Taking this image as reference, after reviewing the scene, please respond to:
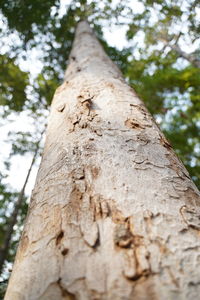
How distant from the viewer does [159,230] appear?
2.18 feet

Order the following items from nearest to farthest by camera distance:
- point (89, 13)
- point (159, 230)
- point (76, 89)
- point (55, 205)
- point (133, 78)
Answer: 1. point (159, 230)
2. point (55, 205)
3. point (76, 89)
4. point (89, 13)
5. point (133, 78)

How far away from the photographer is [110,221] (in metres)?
0.70

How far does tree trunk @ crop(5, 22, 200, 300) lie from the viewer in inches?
22.1

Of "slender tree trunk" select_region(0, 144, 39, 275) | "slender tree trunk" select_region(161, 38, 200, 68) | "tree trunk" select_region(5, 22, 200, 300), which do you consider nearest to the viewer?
"tree trunk" select_region(5, 22, 200, 300)

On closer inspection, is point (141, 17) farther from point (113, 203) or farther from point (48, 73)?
point (113, 203)

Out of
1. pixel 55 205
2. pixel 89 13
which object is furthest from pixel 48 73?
pixel 55 205

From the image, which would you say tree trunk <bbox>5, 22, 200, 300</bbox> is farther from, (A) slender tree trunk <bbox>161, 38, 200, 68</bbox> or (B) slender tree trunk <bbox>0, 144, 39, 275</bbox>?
(A) slender tree trunk <bbox>161, 38, 200, 68</bbox>

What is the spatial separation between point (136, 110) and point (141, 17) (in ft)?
18.3

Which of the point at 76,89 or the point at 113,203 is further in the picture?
the point at 76,89

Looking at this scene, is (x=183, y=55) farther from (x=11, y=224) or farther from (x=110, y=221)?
(x=110, y=221)

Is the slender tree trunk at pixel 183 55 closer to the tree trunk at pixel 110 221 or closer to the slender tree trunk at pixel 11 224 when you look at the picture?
the slender tree trunk at pixel 11 224

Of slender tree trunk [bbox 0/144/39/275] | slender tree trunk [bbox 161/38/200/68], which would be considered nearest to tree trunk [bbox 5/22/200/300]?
slender tree trunk [bbox 0/144/39/275]

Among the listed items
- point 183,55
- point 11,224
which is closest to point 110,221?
point 11,224

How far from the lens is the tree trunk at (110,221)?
22.1 inches
